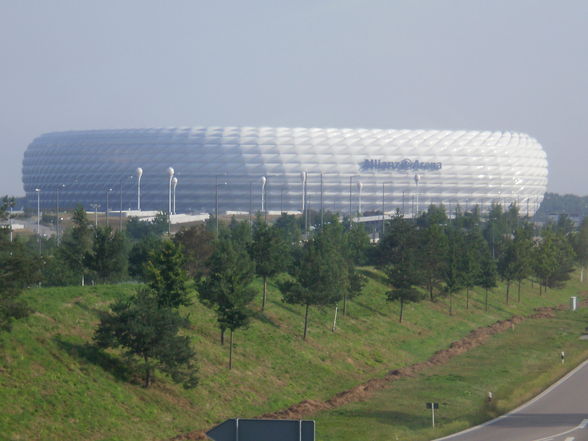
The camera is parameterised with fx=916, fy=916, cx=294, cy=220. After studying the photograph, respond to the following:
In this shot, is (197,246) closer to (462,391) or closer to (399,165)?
(462,391)

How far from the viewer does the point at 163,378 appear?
27516mm

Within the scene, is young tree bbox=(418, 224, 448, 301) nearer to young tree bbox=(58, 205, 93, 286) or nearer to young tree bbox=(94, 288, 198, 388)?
young tree bbox=(58, 205, 93, 286)

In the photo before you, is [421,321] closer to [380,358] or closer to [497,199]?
[380,358]

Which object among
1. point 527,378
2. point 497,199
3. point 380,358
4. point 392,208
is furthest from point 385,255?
point 497,199

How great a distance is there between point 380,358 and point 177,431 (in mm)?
16022

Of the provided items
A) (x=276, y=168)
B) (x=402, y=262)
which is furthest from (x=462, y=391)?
(x=276, y=168)

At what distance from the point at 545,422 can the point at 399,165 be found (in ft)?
418

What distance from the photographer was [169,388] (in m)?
27.1

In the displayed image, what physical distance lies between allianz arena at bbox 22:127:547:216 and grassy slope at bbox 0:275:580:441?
93.4 metres

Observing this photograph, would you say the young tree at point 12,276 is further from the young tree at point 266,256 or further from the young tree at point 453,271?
the young tree at point 453,271

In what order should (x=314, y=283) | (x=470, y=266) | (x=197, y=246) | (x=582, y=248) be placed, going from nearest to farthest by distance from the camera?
1. (x=314, y=283)
2. (x=197, y=246)
3. (x=470, y=266)
4. (x=582, y=248)

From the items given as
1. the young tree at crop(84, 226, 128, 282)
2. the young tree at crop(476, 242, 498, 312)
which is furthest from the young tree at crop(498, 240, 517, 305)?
the young tree at crop(84, 226, 128, 282)

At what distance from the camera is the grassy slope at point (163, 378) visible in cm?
2259

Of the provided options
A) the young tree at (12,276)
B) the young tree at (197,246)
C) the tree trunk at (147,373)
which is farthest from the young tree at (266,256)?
the young tree at (12,276)
